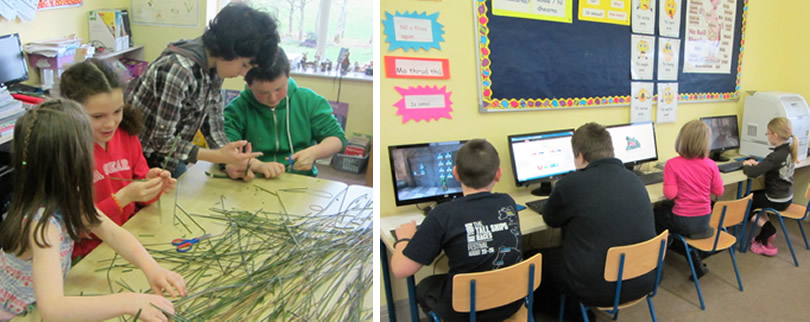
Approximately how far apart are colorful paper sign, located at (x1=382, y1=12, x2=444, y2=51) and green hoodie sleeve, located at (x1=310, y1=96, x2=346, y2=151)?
1.21 ft

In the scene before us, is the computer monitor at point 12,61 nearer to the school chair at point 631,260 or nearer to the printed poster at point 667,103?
the school chair at point 631,260

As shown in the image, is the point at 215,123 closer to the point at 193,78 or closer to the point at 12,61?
the point at 193,78

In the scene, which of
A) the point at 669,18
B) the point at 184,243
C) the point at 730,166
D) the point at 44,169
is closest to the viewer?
the point at 44,169

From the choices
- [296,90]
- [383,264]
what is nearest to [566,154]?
[383,264]

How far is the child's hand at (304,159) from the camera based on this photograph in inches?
74.1

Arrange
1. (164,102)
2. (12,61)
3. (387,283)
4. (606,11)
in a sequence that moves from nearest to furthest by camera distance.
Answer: (12,61) < (164,102) < (387,283) < (606,11)

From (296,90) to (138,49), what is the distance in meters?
0.64

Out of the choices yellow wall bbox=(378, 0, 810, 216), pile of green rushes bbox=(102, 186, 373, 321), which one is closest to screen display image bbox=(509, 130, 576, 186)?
yellow wall bbox=(378, 0, 810, 216)

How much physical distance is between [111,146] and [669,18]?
2892mm

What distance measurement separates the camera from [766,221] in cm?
300

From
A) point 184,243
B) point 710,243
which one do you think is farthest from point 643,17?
point 184,243

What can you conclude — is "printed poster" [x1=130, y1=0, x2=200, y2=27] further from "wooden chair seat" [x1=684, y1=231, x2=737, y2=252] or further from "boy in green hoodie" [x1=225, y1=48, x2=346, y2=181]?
"wooden chair seat" [x1=684, y1=231, x2=737, y2=252]

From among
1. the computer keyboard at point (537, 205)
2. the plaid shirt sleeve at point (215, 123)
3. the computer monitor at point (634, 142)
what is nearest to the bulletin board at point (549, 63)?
the computer monitor at point (634, 142)

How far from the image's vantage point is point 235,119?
6.21 feet
